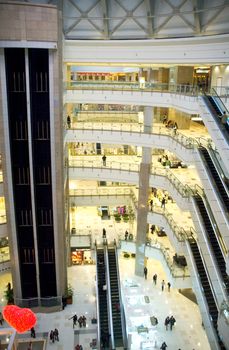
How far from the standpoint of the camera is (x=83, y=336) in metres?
21.8

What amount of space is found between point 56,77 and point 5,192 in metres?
7.39

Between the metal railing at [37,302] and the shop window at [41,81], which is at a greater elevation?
the shop window at [41,81]

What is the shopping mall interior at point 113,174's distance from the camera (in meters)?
18.6

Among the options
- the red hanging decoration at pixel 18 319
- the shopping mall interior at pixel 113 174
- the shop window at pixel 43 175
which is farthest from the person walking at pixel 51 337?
the shop window at pixel 43 175

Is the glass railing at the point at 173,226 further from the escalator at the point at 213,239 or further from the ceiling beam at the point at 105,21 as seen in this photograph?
the ceiling beam at the point at 105,21

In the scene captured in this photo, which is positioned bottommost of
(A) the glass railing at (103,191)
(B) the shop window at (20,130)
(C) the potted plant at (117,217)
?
(C) the potted plant at (117,217)

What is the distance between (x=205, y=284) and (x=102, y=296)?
8.03m

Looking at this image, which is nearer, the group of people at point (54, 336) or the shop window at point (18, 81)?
the shop window at point (18, 81)

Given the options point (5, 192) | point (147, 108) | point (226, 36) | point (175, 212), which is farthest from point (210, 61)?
point (5, 192)

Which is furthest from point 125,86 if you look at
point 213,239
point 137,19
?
point 213,239

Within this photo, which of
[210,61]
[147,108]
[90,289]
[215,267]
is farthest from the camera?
[90,289]

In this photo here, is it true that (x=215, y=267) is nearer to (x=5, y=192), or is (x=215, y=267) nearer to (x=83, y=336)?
(x=83, y=336)

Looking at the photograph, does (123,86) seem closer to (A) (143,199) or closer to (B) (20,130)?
(B) (20,130)

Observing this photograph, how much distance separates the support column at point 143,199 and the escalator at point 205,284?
18.6ft
